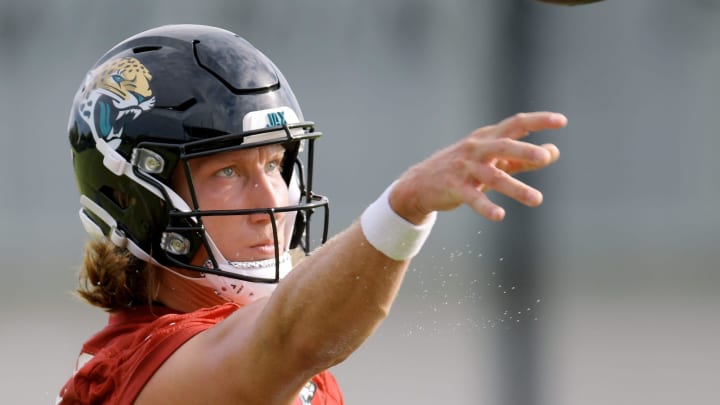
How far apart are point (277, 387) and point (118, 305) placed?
0.76 metres

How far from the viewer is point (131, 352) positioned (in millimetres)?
2695

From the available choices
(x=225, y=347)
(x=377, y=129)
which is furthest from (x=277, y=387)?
(x=377, y=129)

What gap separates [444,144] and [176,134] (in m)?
4.01

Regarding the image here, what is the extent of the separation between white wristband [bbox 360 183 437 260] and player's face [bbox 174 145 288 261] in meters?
0.76


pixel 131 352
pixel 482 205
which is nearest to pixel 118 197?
pixel 131 352

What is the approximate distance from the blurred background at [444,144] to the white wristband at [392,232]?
11.9 feet

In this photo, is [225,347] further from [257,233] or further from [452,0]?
[452,0]

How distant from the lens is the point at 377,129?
24.0ft

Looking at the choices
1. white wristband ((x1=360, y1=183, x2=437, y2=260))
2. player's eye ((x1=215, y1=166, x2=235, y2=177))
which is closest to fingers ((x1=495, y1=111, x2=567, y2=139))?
white wristband ((x1=360, y1=183, x2=437, y2=260))

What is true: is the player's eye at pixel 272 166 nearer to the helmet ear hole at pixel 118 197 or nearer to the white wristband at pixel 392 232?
the helmet ear hole at pixel 118 197

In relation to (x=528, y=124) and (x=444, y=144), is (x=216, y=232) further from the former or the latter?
(x=444, y=144)

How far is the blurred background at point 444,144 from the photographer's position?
634cm

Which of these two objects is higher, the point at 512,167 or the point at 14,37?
the point at 512,167

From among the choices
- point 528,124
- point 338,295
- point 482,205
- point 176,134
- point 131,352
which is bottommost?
point 131,352
